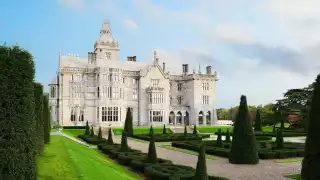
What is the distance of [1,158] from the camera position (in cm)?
822

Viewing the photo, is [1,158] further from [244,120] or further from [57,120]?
[57,120]

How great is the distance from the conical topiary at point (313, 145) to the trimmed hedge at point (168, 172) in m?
3.35

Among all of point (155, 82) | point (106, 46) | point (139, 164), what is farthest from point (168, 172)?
point (106, 46)

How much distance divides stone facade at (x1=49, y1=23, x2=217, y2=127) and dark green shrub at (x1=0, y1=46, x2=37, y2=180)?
156 feet

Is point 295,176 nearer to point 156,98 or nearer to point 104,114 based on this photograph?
point 104,114

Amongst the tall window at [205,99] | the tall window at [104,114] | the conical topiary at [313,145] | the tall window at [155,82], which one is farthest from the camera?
the tall window at [205,99]

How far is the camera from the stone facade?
5597cm

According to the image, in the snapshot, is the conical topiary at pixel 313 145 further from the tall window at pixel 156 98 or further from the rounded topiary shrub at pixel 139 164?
the tall window at pixel 156 98

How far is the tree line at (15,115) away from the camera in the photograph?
330 inches

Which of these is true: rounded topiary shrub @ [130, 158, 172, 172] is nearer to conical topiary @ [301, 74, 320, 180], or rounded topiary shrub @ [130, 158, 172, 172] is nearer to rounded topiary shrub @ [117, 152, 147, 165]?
rounded topiary shrub @ [117, 152, 147, 165]

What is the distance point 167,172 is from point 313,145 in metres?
5.99

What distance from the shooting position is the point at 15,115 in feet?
28.5

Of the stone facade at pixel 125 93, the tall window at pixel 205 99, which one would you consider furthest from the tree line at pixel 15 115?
the tall window at pixel 205 99

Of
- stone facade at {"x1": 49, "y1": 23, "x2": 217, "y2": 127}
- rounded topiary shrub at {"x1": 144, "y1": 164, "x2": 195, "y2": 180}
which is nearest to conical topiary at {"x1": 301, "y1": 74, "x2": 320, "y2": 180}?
rounded topiary shrub at {"x1": 144, "y1": 164, "x2": 195, "y2": 180}
